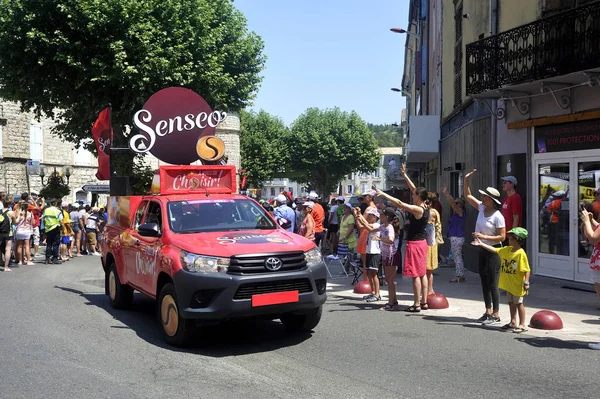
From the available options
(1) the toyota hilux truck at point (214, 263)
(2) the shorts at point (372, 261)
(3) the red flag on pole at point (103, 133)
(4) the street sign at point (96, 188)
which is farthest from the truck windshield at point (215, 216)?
(4) the street sign at point (96, 188)

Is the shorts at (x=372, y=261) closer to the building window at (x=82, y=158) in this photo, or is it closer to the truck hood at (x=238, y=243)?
the truck hood at (x=238, y=243)

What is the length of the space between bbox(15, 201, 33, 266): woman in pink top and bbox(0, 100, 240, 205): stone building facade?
1573cm

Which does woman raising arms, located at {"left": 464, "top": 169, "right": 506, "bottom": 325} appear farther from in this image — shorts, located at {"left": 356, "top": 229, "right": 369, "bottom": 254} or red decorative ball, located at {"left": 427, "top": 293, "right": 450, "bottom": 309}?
→ shorts, located at {"left": 356, "top": 229, "right": 369, "bottom": 254}

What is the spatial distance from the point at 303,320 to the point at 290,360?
1.24 m

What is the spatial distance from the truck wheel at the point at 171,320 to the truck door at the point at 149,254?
1.33 feet

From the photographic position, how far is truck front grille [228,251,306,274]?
6523 millimetres

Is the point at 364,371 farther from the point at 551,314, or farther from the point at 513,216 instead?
the point at 513,216

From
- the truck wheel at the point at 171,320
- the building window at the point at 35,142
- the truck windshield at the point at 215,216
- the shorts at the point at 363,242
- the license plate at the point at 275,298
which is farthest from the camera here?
the building window at the point at 35,142

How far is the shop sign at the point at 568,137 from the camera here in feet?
37.4

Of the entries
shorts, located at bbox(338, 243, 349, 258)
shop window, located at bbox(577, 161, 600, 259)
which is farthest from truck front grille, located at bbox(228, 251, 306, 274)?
shorts, located at bbox(338, 243, 349, 258)

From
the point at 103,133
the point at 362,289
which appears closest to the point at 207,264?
the point at 362,289

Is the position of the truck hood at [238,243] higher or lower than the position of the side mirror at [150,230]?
lower

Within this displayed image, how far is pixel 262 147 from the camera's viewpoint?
61844 mm

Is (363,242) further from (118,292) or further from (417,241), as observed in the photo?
(118,292)
